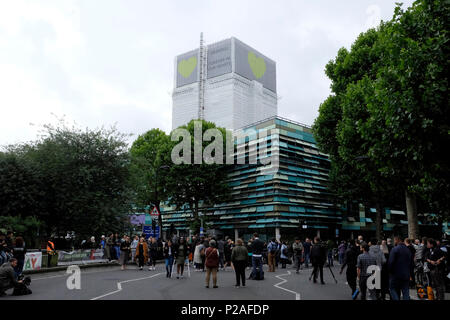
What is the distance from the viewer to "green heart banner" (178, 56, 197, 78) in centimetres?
12581

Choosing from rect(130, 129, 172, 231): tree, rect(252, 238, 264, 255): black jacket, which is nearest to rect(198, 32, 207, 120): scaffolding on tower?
rect(130, 129, 172, 231): tree

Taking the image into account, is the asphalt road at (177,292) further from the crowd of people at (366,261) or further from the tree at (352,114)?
the tree at (352,114)

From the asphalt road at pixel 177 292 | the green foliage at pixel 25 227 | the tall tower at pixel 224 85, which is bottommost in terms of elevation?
the asphalt road at pixel 177 292

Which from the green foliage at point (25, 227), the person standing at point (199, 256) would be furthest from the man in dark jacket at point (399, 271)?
the green foliage at point (25, 227)

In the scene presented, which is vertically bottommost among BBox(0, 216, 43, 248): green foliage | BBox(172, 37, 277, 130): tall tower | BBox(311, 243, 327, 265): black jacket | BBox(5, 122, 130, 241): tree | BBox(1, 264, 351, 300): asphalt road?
BBox(1, 264, 351, 300): asphalt road

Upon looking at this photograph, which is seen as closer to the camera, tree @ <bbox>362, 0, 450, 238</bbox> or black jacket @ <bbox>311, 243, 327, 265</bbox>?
tree @ <bbox>362, 0, 450, 238</bbox>

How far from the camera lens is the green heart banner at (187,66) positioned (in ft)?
413

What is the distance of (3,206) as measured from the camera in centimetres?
2562

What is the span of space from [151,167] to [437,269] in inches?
1167

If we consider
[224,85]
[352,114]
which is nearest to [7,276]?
[352,114]

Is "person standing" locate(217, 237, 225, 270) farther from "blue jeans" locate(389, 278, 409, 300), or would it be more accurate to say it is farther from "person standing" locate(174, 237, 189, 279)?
"blue jeans" locate(389, 278, 409, 300)

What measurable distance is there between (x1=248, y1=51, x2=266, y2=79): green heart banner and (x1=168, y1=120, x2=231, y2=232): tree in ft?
284

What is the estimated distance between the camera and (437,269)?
10.7m
